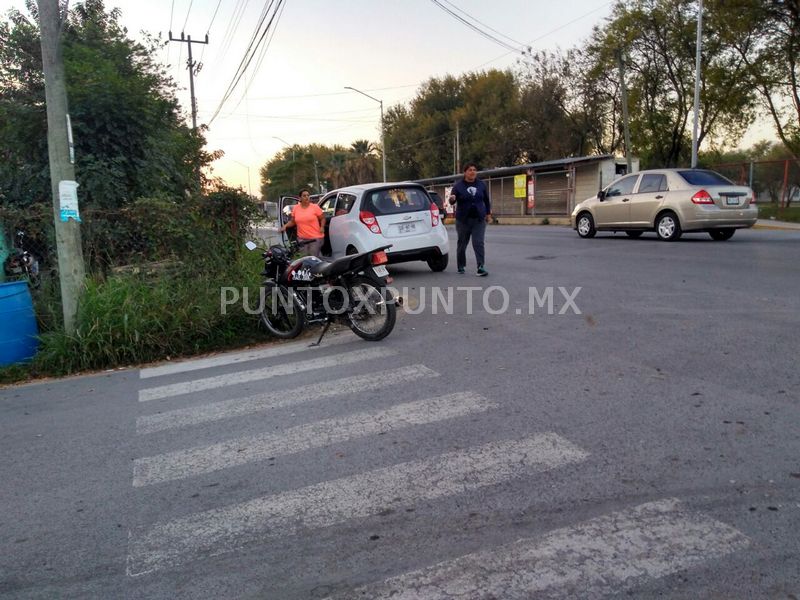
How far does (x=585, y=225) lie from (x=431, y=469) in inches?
593

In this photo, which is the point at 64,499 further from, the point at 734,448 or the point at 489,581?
the point at 734,448

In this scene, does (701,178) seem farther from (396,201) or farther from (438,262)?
(396,201)

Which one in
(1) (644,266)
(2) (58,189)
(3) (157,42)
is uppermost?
(3) (157,42)

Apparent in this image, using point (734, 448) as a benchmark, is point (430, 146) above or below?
above

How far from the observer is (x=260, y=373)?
6.25 metres

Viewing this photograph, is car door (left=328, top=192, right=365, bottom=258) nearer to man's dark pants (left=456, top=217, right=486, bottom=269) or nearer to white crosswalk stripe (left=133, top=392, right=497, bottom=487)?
man's dark pants (left=456, top=217, right=486, bottom=269)

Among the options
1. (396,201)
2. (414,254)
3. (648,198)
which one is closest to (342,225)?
(396,201)

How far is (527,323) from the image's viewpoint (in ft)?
24.0

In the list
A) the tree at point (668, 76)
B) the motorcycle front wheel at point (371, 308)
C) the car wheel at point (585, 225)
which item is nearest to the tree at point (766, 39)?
the tree at point (668, 76)

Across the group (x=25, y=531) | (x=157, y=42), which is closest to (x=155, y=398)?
(x=25, y=531)

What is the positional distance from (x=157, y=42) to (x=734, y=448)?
17.7 meters

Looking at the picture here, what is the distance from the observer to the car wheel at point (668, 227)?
14.6m

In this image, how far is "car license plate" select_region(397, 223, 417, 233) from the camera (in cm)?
1082

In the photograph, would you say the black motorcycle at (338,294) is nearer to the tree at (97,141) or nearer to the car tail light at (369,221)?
the car tail light at (369,221)
